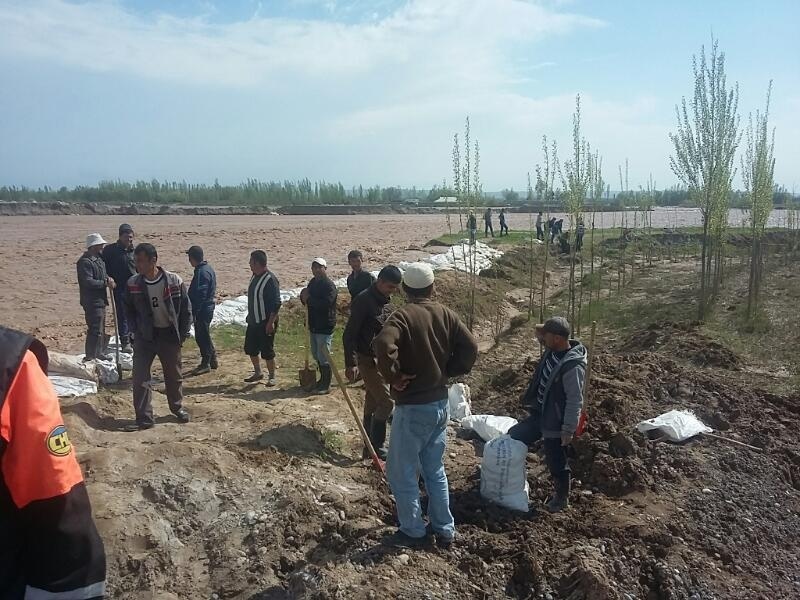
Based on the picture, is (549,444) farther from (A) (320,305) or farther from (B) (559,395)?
(A) (320,305)

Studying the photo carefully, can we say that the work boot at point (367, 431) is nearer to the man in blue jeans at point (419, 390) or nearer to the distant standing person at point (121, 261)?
the man in blue jeans at point (419, 390)

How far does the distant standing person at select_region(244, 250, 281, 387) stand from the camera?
709cm

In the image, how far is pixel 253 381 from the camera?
7469 millimetres

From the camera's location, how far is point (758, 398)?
696cm

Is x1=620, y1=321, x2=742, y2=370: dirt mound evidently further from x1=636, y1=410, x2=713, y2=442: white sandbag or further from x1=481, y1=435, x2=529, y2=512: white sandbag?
x1=481, y1=435, x2=529, y2=512: white sandbag

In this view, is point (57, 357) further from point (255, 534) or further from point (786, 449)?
point (786, 449)

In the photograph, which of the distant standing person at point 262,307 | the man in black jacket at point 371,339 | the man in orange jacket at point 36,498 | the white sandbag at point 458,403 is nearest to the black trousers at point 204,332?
the distant standing person at point 262,307

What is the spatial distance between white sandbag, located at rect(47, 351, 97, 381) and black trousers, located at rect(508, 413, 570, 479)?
14.9 ft

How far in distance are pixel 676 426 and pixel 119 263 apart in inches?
262

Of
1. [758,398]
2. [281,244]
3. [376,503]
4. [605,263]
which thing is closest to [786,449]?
[758,398]

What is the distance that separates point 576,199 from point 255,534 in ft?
24.8

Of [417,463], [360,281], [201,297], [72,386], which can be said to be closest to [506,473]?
[417,463]

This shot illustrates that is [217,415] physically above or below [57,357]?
below

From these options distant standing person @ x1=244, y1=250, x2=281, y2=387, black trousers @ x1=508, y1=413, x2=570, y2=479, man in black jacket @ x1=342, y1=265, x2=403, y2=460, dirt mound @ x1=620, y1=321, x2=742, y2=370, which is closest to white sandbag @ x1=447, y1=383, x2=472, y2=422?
man in black jacket @ x1=342, y1=265, x2=403, y2=460
